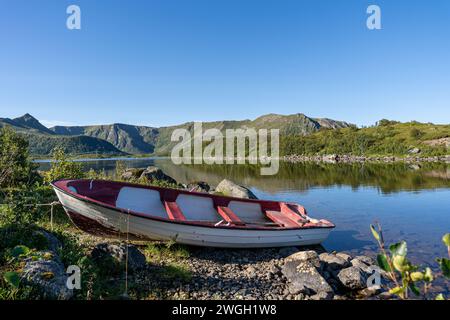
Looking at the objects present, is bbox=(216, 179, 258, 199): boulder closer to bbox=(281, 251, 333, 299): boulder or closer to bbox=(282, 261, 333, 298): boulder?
bbox=(281, 251, 333, 299): boulder

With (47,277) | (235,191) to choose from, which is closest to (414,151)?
(235,191)

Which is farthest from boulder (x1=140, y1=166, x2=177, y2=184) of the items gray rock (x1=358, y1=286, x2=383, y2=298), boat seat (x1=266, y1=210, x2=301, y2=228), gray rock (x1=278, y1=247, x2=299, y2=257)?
gray rock (x1=358, y1=286, x2=383, y2=298)

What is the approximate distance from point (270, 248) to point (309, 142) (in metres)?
171

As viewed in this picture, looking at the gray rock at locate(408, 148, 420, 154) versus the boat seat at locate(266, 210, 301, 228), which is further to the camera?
the gray rock at locate(408, 148, 420, 154)

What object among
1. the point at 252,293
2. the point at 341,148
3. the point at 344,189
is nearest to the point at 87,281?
the point at 252,293

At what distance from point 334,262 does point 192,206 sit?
7.87 metres

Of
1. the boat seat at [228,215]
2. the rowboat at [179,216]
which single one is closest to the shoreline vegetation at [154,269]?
the rowboat at [179,216]

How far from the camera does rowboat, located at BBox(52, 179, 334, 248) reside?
38.1 ft

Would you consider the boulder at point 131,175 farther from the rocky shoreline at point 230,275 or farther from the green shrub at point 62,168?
the rocky shoreline at point 230,275

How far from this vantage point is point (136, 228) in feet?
38.9

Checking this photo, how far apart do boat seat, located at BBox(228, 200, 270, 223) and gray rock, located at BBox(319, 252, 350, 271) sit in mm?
4844

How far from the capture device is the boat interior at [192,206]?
1395 cm

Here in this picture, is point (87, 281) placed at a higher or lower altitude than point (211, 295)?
higher

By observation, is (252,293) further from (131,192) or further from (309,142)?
(309,142)
